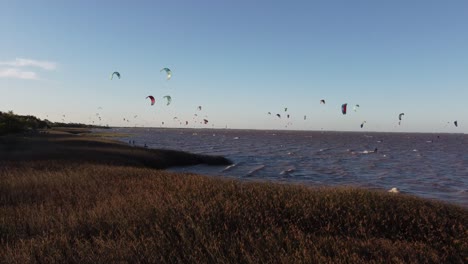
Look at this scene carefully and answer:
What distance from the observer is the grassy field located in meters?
6.28

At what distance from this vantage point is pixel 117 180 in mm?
15086

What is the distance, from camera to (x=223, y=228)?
25.3 feet

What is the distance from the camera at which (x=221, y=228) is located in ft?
25.4

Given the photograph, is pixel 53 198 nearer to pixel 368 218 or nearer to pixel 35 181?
pixel 35 181

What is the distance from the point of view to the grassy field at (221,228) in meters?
6.28

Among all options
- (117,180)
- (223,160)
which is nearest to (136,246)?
(117,180)

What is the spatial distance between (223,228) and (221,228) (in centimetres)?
6

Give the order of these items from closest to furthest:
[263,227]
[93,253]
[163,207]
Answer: [93,253]
[263,227]
[163,207]

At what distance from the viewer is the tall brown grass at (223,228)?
20.6 feet

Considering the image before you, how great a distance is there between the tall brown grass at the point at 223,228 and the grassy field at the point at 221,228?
3 centimetres

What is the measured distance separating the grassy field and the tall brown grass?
26mm

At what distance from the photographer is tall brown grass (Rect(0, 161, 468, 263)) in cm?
628

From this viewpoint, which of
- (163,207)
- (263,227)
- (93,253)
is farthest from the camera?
(163,207)

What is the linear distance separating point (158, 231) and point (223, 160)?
124ft
